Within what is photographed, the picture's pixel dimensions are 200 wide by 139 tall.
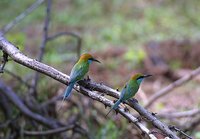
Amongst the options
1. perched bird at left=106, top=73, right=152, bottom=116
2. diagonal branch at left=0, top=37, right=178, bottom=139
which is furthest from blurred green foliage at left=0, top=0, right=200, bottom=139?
perched bird at left=106, top=73, right=152, bottom=116

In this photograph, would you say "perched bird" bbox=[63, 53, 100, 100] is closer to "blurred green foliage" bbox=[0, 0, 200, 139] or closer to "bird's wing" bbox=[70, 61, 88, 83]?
"bird's wing" bbox=[70, 61, 88, 83]

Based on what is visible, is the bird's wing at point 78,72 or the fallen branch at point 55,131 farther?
the fallen branch at point 55,131

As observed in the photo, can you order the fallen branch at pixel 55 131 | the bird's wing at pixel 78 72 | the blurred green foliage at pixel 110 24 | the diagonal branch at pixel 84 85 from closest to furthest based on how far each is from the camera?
the diagonal branch at pixel 84 85 → the bird's wing at pixel 78 72 → the fallen branch at pixel 55 131 → the blurred green foliage at pixel 110 24

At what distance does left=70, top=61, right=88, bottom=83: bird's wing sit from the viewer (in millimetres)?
1975

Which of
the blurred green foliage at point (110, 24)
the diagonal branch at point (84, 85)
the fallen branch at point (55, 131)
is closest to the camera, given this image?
the diagonal branch at point (84, 85)

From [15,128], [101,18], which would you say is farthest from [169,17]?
[15,128]

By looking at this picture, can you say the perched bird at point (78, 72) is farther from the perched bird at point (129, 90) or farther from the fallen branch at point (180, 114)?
the fallen branch at point (180, 114)

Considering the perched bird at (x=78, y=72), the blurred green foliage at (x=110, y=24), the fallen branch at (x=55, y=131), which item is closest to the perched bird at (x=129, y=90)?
the perched bird at (x=78, y=72)

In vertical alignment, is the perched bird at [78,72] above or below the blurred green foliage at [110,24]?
below

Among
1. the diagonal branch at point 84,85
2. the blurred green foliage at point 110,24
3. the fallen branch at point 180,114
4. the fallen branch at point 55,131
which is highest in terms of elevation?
the blurred green foliage at point 110,24

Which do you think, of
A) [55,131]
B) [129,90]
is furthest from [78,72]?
[55,131]

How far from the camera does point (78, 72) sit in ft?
6.57

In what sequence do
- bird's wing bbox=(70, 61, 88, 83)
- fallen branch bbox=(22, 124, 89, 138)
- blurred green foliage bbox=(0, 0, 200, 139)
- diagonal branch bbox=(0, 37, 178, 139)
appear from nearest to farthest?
diagonal branch bbox=(0, 37, 178, 139)
bird's wing bbox=(70, 61, 88, 83)
fallen branch bbox=(22, 124, 89, 138)
blurred green foliage bbox=(0, 0, 200, 139)

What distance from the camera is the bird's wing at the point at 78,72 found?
197cm
